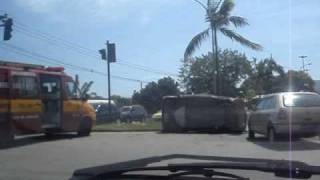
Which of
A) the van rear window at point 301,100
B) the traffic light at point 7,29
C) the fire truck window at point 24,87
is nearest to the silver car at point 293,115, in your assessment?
the van rear window at point 301,100

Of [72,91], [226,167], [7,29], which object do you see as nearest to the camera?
[226,167]

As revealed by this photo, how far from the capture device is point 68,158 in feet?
50.5

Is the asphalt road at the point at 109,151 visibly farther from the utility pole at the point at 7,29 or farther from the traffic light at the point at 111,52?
the traffic light at the point at 111,52

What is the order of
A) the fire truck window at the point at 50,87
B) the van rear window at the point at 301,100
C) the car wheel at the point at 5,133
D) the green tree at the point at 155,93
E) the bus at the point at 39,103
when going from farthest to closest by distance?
1. the green tree at the point at 155,93
2. the fire truck window at the point at 50,87
3. the bus at the point at 39,103
4. the car wheel at the point at 5,133
5. the van rear window at the point at 301,100

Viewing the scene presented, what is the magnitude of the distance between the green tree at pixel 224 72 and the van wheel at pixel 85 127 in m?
28.2

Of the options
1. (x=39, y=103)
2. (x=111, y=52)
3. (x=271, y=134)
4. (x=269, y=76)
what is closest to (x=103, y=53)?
(x=111, y=52)

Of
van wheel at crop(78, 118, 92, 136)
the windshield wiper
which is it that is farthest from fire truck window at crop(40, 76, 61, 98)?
the windshield wiper

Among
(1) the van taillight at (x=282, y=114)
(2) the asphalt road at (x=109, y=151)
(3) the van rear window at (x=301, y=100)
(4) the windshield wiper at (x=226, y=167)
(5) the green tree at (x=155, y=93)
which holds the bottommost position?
(2) the asphalt road at (x=109, y=151)

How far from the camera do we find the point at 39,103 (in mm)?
21594

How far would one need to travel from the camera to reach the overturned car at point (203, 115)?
2628 centimetres

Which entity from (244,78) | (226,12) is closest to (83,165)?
(226,12)

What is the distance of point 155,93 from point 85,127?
63.0 m

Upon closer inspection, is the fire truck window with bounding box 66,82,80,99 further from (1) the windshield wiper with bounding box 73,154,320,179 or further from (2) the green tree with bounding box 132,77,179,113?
(2) the green tree with bounding box 132,77,179,113

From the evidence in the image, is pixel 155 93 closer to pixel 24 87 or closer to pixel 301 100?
pixel 24 87
